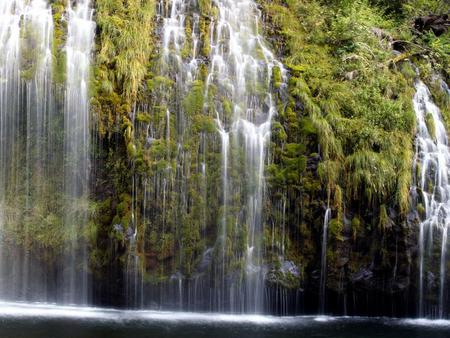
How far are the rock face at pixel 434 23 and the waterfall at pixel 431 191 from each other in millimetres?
3960

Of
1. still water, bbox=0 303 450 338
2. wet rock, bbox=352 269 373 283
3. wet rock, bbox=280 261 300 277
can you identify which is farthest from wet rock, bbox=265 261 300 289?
wet rock, bbox=352 269 373 283

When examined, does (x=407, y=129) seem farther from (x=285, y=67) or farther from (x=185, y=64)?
(x=185, y=64)

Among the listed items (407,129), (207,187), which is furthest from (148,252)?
(407,129)

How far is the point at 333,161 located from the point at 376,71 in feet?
10.5

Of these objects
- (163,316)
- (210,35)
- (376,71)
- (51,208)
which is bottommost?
(163,316)

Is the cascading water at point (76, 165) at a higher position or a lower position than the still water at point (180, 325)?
higher

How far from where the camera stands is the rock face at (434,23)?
16234 mm

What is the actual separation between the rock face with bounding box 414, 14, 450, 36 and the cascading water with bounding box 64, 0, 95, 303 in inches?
376

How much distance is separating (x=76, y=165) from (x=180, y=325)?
14.6ft

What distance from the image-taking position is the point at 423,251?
39.6ft

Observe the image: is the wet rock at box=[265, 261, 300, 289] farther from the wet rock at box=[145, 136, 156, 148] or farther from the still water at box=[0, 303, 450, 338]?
the wet rock at box=[145, 136, 156, 148]

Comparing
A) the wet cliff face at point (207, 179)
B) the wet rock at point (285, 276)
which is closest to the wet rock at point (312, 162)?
the wet cliff face at point (207, 179)

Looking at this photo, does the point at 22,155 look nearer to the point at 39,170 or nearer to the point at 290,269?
the point at 39,170

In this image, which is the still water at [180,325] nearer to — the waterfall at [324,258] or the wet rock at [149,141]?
the waterfall at [324,258]
